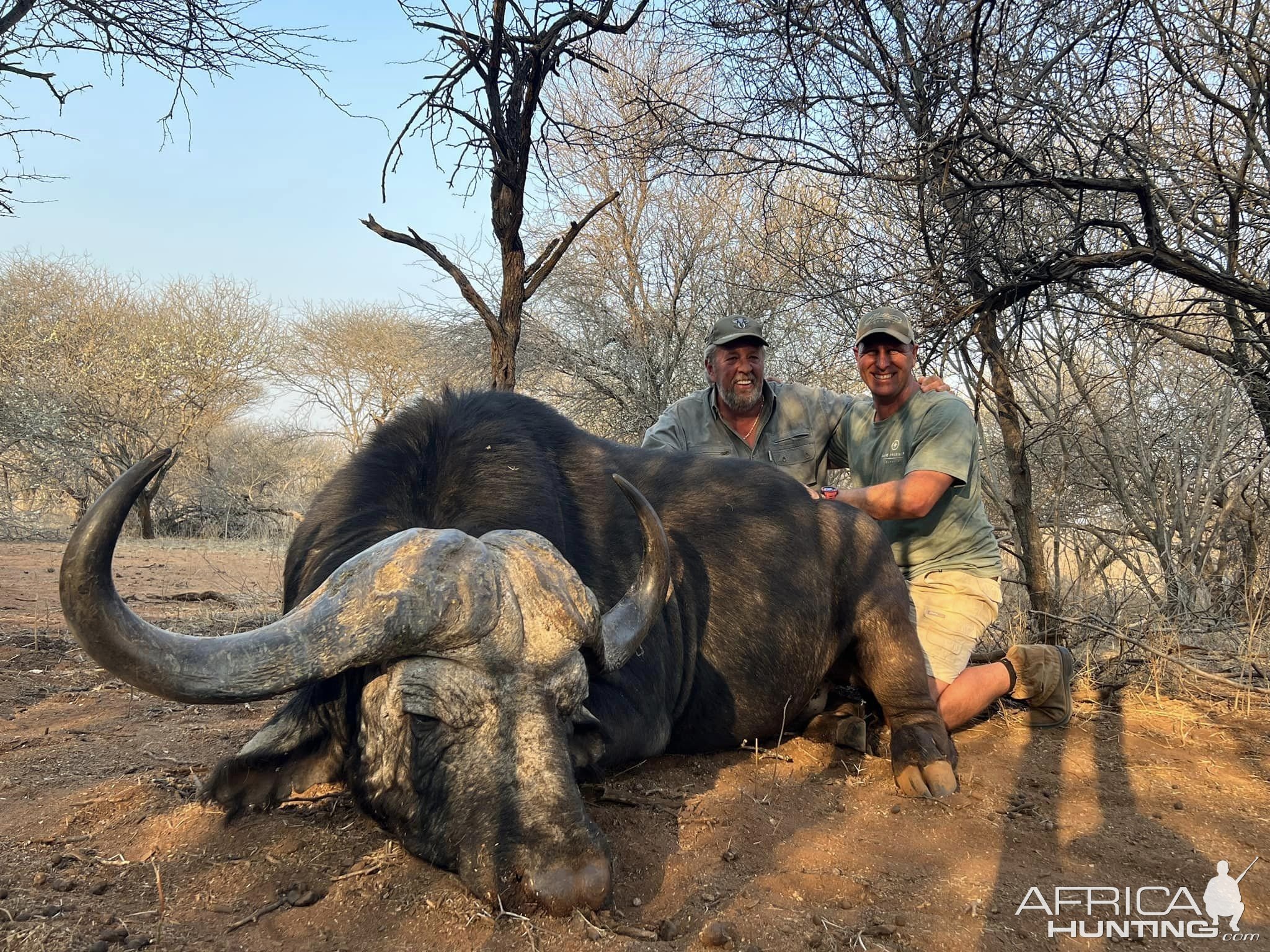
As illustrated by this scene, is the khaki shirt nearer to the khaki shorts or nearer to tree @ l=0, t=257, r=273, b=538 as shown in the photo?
the khaki shorts

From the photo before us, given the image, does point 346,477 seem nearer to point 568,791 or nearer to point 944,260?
point 568,791

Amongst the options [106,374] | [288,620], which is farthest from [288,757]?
[106,374]

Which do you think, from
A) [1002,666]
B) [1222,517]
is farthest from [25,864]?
[1222,517]

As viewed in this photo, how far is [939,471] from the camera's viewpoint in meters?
4.59

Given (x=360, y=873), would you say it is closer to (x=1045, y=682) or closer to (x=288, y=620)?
(x=288, y=620)

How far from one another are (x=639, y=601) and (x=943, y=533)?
2.45 m

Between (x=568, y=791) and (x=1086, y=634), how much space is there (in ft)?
16.4

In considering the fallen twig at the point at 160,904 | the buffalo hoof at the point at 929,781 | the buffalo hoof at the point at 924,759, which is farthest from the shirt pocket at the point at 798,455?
the fallen twig at the point at 160,904

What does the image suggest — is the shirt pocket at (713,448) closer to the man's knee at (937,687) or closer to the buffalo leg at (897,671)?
the buffalo leg at (897,671)

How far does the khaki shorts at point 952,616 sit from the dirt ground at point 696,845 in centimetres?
42

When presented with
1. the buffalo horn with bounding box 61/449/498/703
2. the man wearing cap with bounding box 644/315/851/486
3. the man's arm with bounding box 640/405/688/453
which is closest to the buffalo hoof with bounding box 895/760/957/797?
the buffalo horn with bounding box 61/449/498/703

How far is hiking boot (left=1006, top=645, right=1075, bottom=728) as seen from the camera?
15.3 feet

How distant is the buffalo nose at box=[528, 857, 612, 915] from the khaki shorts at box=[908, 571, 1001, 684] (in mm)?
2774

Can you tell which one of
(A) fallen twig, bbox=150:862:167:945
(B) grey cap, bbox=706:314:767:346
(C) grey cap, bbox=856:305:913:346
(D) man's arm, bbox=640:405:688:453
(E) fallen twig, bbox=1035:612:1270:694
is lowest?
(A) fallen twig, bbox=150:862:167:945
